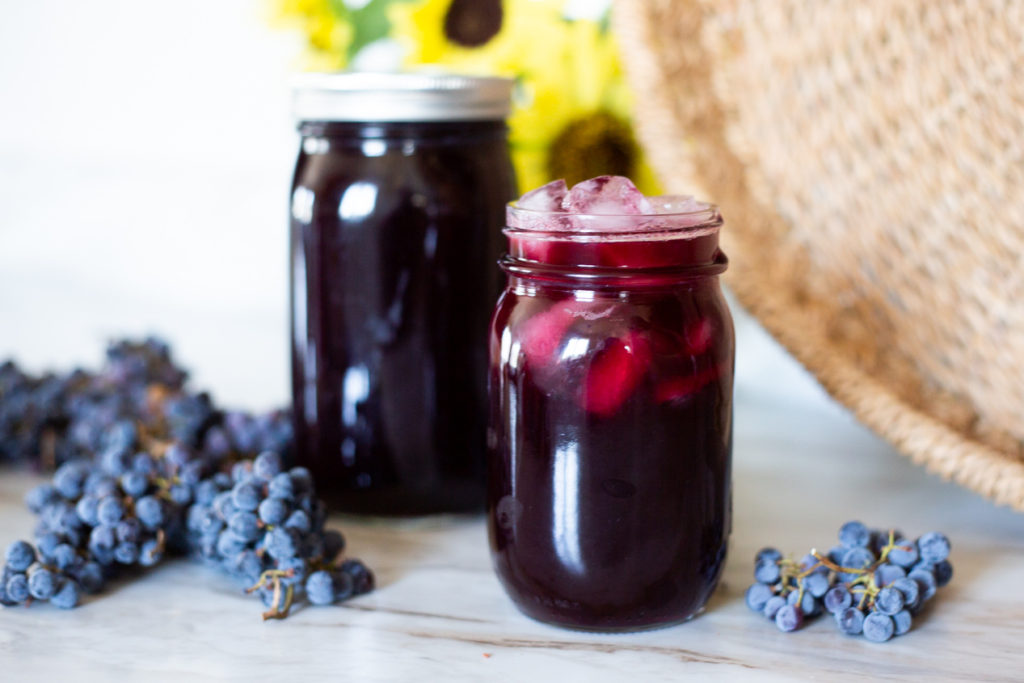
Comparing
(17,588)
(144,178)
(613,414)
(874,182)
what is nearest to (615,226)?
(613,414)

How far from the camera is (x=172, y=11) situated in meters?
1.61

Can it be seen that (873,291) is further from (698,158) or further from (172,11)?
(172,11)

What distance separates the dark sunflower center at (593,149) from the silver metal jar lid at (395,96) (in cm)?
27

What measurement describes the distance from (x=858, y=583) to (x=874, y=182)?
356mm

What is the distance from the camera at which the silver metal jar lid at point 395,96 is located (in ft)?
2.67

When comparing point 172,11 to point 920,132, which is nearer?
point 920,132

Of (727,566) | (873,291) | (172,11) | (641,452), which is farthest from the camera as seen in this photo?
(172,11)

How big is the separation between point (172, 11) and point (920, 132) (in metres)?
1.17

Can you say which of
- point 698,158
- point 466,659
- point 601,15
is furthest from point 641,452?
point 601,15

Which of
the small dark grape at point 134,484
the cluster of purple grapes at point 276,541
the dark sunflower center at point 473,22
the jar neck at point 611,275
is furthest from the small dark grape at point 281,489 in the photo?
the dark sunflower center at point 473,22

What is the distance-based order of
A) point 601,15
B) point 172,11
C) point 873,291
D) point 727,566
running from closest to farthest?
point 727,566 < point 873,291 < point 601,15 < point 172,11

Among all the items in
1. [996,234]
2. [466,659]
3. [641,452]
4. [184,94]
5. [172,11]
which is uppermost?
[172,11]

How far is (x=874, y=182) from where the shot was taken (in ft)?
2.93

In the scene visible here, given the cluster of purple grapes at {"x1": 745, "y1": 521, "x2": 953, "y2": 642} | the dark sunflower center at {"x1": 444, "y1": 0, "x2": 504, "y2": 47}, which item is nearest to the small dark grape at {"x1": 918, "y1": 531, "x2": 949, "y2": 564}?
the cluster of purple grapes at {"x1": 745, "y1": 521, "x2": 953, "y2": 642}
